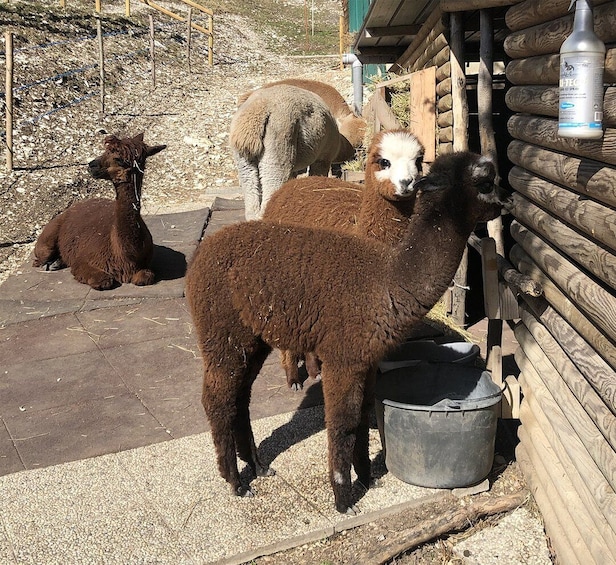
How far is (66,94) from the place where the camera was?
1780 cm

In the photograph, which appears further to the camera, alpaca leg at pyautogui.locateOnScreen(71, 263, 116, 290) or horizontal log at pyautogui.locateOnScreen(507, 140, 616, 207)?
alpaca leg at pyautogui.locateOnScreen(71, 263, 116, 290)

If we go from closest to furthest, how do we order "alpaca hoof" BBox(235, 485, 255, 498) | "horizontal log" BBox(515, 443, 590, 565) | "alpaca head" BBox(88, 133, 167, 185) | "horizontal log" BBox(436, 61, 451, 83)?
"horizontal log" BBox(515, 443, 590, 565), "alpaca hoof" BBox(235, 485, 255, 498), "horizontal log" BBox(436, 61, 451, 83), "alpaca head" BBox(88, 133, 167, 185)

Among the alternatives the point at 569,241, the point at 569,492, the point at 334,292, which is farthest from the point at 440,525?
the point at 569,241

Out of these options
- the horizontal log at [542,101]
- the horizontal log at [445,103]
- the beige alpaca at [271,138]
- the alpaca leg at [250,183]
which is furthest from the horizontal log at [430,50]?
the alpaca leg at [250,183]

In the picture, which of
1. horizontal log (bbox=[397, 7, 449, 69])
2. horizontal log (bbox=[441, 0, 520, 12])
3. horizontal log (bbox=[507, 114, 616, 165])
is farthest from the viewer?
horizontal log (bbox=[397, 7, 449, 69])

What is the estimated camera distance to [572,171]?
341 centimetres

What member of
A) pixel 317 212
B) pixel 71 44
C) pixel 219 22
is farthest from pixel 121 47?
pixel 317 212

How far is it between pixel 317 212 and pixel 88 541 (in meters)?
3.09

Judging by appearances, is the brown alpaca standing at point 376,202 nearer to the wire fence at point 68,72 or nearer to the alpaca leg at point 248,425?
the alpaca leg at point 248,425

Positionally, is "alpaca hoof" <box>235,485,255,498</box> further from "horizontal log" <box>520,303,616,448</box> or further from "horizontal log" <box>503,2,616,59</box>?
"horizontal log" <box>503,2,616,59</box>

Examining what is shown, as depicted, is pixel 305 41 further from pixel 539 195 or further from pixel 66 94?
pixel 539 195

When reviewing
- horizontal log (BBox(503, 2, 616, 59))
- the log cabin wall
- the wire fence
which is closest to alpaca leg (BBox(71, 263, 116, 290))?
the log cabin wall

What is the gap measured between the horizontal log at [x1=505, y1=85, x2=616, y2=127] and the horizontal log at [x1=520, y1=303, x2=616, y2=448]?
115cm

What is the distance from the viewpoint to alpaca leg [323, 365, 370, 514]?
3.88 meters
